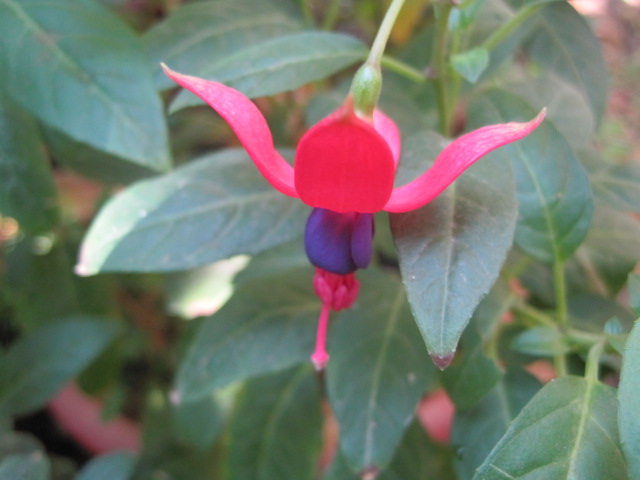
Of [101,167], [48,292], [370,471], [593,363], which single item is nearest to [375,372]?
[370,471]

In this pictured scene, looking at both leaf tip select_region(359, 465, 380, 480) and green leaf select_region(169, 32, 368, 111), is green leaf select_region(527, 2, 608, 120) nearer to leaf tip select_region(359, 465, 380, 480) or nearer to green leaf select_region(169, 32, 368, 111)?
green leaf select_region(169, 32, 368, 111)

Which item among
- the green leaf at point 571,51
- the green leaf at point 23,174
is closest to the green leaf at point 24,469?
the green leaf at point 23,174

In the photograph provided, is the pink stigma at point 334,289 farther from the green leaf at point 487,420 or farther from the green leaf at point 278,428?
the green leaf at point 278,428

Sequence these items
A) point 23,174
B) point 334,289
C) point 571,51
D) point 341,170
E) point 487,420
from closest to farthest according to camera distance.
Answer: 1. point 341,170
2. point 334,289
3. point 487,420
4. point 23,174
5. point 571,51

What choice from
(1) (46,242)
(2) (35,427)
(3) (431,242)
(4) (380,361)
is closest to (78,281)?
(1) (46,242)

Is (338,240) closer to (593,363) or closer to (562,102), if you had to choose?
(593,363)
